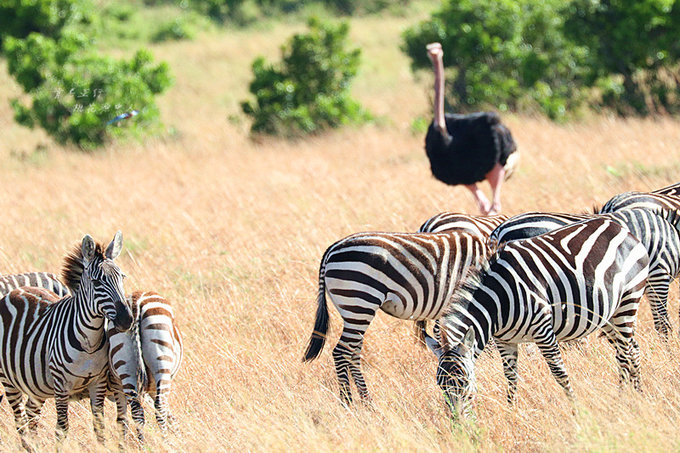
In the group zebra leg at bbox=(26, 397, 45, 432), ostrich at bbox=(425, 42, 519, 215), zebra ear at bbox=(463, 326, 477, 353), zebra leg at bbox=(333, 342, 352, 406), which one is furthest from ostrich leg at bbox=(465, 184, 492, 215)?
zebra leg at bbox=(26, 397, 45, 432)

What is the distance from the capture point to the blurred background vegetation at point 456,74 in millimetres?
16609

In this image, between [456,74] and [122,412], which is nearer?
[122,412]

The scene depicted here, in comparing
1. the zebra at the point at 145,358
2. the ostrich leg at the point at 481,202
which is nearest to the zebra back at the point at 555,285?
the zebra at the point at 145,358

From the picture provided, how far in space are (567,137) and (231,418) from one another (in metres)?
10.3

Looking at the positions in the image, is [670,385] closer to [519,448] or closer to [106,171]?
[519,448]

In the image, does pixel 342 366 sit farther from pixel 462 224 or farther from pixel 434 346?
pixel 462 224

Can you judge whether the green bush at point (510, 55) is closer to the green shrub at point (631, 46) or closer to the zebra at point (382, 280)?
the green shrub at point (631, 46)

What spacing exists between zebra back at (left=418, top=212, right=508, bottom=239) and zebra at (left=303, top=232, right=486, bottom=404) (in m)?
0.69

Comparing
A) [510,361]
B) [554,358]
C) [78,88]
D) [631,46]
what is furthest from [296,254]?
[631,46]

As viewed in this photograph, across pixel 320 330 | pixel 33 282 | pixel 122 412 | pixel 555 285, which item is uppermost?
pixel 555 285

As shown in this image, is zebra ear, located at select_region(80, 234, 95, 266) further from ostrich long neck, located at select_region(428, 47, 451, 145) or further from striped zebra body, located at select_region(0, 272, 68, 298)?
ostrich long neck, located at select_region(428, 47, 451, 145)

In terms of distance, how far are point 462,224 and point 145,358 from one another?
2615mm

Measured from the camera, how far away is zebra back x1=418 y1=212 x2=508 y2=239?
639 centimetres

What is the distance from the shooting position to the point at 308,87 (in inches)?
708
